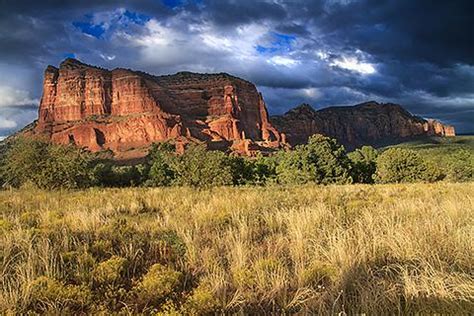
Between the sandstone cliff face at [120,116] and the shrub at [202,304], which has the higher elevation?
the sandstone cliff face at [120,116]

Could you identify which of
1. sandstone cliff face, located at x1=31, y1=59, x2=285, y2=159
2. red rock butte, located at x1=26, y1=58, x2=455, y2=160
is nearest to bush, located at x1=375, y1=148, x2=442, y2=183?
sandstone cliff face, located at x1=31, y1=59, x2=285, y2=159

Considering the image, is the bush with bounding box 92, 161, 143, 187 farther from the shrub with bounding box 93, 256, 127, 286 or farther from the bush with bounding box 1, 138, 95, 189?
the shrub with bounding box 93, 256, 127, 286

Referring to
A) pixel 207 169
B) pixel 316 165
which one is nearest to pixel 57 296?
pixel 207 169

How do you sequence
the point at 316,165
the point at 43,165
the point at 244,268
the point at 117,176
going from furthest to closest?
1. the point at 316,165
2. the point at 117,176
3. the point at 43,165
4. the point at 244,268

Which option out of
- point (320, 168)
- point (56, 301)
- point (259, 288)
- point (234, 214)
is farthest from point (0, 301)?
point (320, 168)

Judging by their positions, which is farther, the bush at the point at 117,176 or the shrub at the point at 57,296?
the bush at the point at 117,176

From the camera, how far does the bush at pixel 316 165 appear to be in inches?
1953

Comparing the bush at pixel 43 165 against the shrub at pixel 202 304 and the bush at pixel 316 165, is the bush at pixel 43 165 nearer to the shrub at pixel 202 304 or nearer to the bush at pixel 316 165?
the shrub at pixel 202 304

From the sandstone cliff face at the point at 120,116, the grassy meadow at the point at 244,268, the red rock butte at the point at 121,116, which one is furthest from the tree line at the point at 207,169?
the red rock butte at the point at 121,116

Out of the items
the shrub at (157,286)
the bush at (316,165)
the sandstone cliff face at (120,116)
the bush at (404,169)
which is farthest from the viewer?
the sandstone cliff face at (120,116)

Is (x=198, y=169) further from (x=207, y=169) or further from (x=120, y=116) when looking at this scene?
(x=120, y=116)

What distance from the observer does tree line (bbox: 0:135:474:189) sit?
78.3 ft

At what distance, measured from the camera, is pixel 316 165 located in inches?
2067

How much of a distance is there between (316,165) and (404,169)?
1349cm
